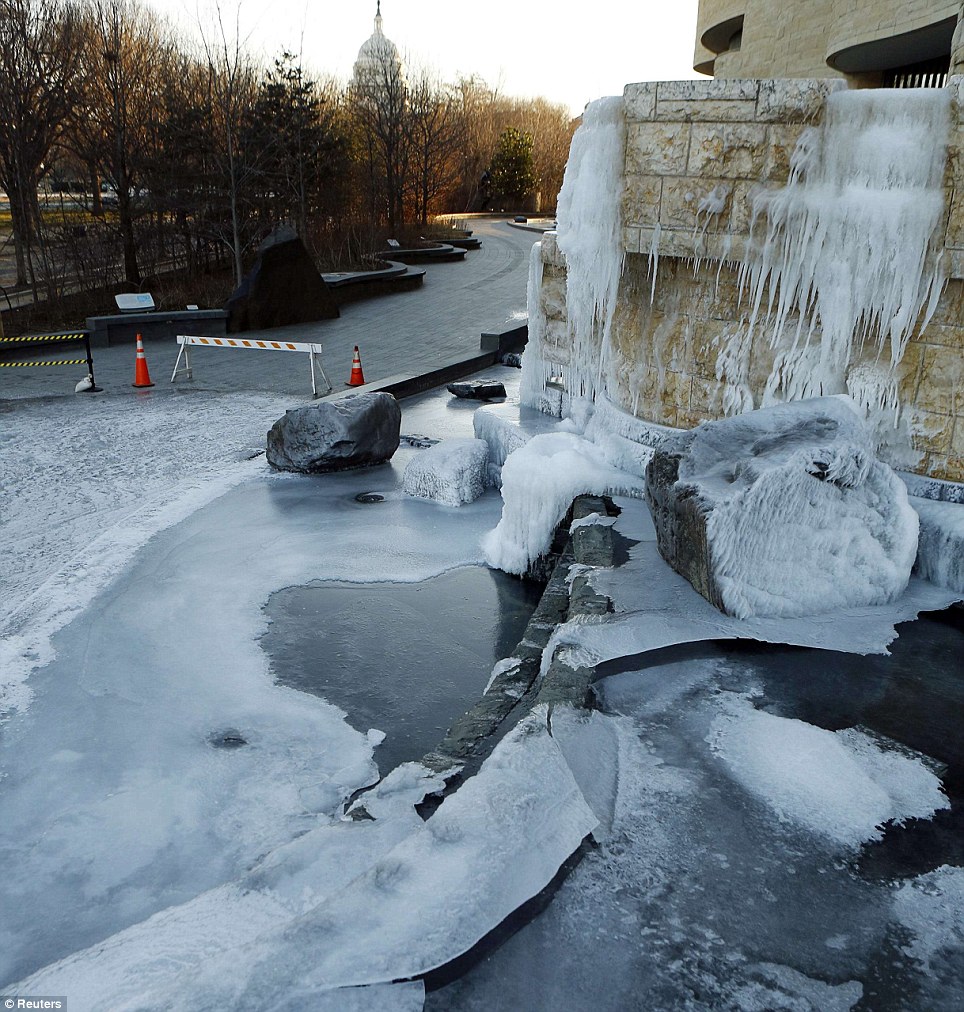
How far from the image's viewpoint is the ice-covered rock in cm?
797

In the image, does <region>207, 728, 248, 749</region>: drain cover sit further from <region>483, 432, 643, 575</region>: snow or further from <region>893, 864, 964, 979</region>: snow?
<region>893, 864, 964, 979</region>: snow

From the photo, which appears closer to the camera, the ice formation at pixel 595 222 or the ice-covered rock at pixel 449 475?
the ice formation at pixel 595 222

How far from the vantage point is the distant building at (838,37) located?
1459cm

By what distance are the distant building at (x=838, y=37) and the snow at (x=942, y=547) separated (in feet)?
37.5

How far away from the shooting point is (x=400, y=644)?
18.1 ft

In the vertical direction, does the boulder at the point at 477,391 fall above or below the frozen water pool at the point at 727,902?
below

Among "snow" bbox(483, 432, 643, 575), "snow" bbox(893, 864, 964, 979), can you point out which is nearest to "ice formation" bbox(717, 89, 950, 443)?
"snow" bbox(483, 432, 643, 575)

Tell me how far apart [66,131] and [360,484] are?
15.5 metres

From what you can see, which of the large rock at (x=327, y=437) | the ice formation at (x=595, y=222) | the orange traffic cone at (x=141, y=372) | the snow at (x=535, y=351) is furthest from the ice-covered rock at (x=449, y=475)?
the orange traffic cone at (x=141, y=372)

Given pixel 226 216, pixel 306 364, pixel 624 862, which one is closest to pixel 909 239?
pixel 624 862

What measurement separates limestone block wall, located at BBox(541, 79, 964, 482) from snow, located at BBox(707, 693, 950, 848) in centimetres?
274

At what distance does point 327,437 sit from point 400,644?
11.7ft

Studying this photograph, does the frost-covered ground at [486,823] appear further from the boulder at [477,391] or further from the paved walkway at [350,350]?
the paved walkway at [350,350]

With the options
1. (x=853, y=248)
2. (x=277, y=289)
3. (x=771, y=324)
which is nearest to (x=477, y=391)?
(x=771, y=324)
